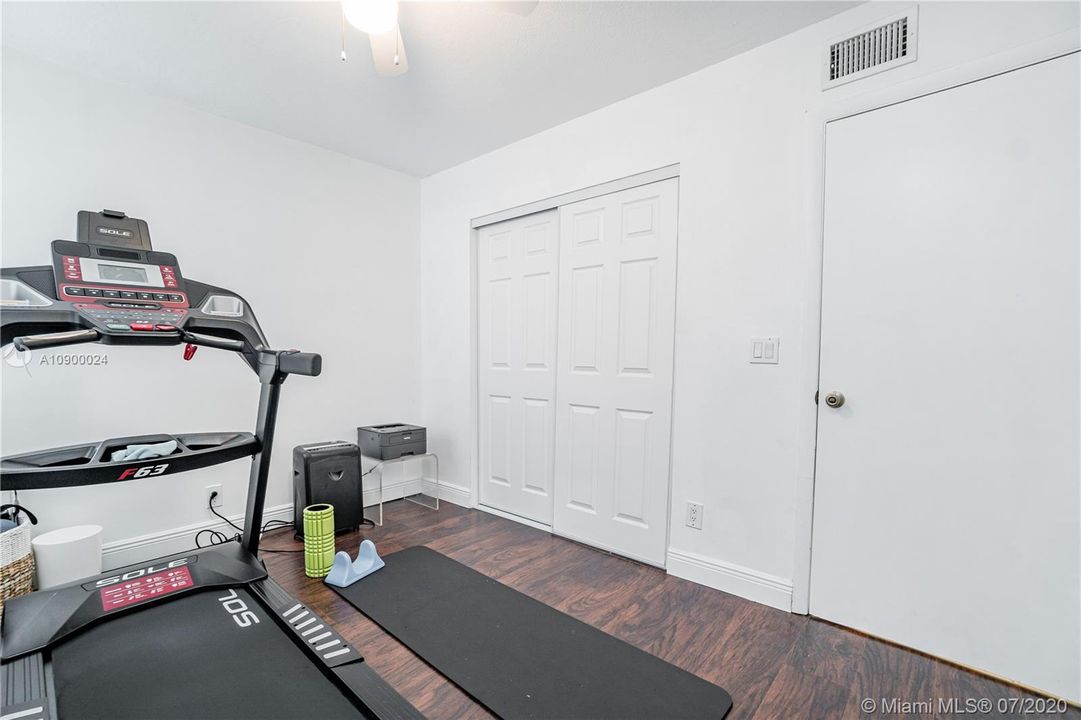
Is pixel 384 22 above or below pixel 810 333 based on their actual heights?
above

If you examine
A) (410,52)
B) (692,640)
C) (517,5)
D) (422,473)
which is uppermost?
(410,52)

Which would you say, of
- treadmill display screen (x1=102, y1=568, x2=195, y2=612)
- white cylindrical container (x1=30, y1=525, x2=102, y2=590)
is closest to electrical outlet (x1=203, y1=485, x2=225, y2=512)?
white cylindrical container (x1=30, y1=525, x2=102, y2=590)

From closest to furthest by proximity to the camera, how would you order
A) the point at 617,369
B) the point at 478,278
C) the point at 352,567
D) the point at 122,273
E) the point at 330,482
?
1. the point at 122,273
2. the point at 352,567
3. the point at 617,369
4. the point at 330,482
5. the point at 478,278

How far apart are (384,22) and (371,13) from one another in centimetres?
4

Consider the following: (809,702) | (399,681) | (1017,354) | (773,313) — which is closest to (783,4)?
(773,313)

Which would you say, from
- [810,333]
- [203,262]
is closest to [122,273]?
[203,262]

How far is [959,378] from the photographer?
1.69 m

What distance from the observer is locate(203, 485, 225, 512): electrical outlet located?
2.67 metres

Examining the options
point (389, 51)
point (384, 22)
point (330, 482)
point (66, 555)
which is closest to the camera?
point (384, 22)

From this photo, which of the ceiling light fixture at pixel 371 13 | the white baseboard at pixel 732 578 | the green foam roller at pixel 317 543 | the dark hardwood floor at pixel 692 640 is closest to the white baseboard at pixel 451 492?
the dark hardwood floor at pixel 692 640

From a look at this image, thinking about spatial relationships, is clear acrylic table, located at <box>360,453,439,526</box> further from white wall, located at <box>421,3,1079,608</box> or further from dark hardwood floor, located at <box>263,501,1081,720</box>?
white wall, located at <box>421,3,1079,608</box>

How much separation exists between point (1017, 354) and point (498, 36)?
2.24m

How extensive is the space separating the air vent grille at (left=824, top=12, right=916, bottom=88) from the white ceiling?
140 millimetres

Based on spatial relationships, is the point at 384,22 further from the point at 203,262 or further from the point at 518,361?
the point at 518,361
